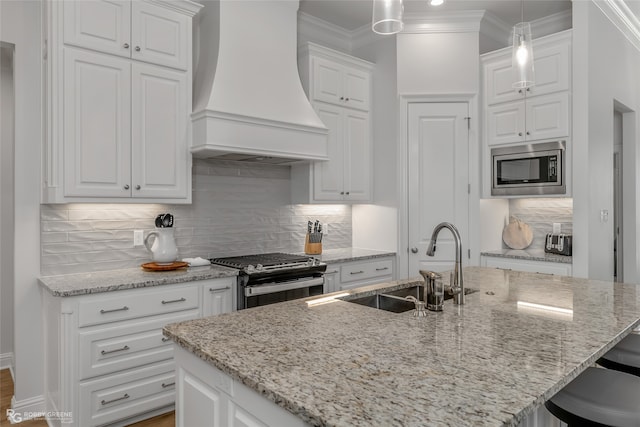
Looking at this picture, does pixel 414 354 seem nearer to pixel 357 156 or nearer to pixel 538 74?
pixel 357 156

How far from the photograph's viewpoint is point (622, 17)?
412 centimetres

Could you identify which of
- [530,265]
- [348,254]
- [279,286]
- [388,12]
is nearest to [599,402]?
[388,12]

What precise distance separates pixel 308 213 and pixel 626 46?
3662mm

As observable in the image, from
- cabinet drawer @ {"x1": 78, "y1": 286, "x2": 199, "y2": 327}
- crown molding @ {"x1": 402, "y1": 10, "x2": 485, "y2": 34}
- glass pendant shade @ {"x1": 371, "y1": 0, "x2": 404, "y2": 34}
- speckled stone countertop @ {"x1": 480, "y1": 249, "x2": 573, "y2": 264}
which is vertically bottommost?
cabinet drawer @ {"x1": 78, "y1": 286, "x2": 199, "y2": 327}

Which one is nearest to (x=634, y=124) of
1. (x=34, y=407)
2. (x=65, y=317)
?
(x=65, y=317)

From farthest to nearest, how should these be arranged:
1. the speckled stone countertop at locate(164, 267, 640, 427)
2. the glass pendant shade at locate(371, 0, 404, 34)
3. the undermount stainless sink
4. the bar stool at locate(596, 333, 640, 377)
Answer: the undermount stainless sink < the bar stool at locate(596, 333, 640, 377) < the glass pendant shade at locate(371, 0, 404, 34) < the speckled stone countertop at locate(164, 267, 640, 427)

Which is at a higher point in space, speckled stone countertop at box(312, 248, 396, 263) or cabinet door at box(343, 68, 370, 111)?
cabinet door at box(343, 68, 370, 111)

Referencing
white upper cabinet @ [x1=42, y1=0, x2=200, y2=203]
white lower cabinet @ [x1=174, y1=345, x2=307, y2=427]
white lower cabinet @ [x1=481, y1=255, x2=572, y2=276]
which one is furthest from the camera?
white lower cabinet @ [x1=481, y1=255, x2=572, y2=276]

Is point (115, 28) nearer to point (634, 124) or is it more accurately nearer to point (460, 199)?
point (460, 199)

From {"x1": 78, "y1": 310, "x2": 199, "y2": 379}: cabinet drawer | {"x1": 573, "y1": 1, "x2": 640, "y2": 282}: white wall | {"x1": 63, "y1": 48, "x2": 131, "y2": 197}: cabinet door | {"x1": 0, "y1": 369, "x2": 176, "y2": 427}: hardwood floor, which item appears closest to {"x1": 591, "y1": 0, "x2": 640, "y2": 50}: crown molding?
{"x1": 573, "y1": 1, "x2": 640, "y2": 282}: white wall

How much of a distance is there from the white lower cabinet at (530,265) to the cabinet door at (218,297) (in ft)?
8.03

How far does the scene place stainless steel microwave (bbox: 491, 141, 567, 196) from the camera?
A: 3.69m

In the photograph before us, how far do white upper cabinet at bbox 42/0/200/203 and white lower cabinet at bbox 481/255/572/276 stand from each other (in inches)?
111

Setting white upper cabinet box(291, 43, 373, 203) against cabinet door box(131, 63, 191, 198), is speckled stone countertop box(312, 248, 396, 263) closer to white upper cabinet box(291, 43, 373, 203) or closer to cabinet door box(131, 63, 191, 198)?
white upper cabinet box(291, 43, 373, 203)
